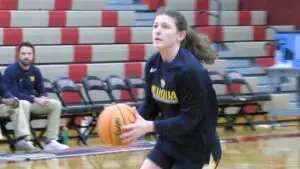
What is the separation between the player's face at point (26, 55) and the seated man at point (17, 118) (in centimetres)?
49

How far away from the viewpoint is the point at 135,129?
13.6 feet

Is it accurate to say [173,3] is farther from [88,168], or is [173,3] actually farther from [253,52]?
[88,168]

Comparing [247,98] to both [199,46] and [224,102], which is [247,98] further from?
[199,46]

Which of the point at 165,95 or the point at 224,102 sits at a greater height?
the point at 165,95

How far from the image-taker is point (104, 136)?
A: 427cm

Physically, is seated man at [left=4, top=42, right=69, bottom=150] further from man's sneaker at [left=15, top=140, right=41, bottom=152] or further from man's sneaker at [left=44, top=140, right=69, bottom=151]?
man's sneaker at [left=15, top=140, right=41, bottom=152]

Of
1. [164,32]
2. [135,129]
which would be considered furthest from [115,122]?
[164,32]

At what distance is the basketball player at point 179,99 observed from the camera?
4.23 m

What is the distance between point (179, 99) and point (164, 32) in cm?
39

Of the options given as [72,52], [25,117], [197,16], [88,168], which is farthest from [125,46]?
[88,168]

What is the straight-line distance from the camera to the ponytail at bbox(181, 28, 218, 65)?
14.8 ft

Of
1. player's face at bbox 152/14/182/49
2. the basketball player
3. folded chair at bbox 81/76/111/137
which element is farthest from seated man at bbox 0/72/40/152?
player's face at bbox 152/14/182/49

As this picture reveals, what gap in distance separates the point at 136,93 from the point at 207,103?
7628 millimetres

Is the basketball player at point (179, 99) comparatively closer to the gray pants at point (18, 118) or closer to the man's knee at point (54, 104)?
the gray pants at point (18, 118)
